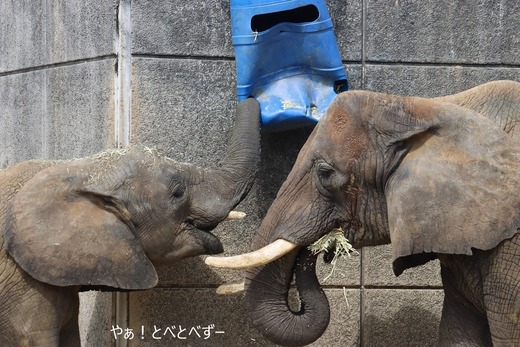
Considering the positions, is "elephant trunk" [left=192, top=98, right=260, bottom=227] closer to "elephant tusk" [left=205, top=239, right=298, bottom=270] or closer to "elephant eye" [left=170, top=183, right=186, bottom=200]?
"elephant eye" [left=170, top=183, right=186, bottom=200]

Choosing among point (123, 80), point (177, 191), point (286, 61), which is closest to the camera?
point (177, 191)

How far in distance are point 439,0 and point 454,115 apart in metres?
1.60

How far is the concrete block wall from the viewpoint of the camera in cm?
597

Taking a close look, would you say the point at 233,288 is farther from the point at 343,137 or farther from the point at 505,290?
the point at 505,290

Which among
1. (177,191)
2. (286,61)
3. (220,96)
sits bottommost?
(177,191)

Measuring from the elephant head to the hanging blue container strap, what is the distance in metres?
0.31

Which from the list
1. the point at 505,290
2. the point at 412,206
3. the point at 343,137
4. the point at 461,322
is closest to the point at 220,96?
the point at 343,137

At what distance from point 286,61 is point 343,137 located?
1.07 metres

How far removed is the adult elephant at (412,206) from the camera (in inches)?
180

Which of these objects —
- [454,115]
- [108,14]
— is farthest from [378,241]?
[108,14]

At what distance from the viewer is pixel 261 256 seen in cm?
486

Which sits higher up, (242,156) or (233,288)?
(242,156)

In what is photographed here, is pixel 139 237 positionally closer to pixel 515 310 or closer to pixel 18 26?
pixel 515 310

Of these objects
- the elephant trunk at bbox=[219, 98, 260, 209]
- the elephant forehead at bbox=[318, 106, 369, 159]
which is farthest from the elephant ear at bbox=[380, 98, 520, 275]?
the elephant trunk at bbox=[219, 98, 260, 209]
